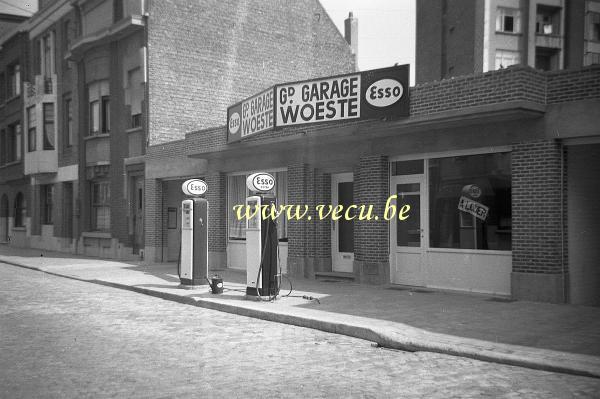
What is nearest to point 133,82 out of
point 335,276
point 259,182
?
point 335,276

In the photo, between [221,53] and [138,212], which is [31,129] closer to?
[138,212]

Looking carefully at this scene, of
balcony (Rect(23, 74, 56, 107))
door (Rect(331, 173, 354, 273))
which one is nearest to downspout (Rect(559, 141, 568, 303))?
door (Rect(331, 173, 354, 273))

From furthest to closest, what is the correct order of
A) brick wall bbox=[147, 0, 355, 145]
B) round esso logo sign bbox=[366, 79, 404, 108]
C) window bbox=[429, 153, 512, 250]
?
brick wall bbox=[147, 0, 355, 145] → round esso logo sign bbox=[366, 79, 404, 108] → window bbox=[429, 153, 512, 250]

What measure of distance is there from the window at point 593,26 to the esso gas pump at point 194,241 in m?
36.9

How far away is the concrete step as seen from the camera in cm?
1410

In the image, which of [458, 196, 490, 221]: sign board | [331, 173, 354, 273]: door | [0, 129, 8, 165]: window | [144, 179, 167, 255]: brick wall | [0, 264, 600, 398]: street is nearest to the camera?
[0, 264, 600, 398]: street

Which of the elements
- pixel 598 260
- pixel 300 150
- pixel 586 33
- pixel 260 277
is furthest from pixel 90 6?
pixel 586 33

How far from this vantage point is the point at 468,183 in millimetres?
11812

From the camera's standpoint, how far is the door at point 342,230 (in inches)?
579

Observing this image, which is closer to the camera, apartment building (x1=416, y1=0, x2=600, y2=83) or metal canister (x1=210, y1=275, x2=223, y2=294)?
metal canister (x1=210, y1=275, x2=223, y2=294)

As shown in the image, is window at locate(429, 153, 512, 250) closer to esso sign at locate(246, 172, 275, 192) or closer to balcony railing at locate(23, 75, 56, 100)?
esso sign at locate(246, 172, 275, 192)

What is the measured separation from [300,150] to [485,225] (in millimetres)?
5142

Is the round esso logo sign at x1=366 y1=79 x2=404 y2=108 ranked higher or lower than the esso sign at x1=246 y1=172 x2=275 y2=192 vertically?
higher

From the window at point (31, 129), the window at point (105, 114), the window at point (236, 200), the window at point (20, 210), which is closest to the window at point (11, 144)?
the window at point (20, 210)
